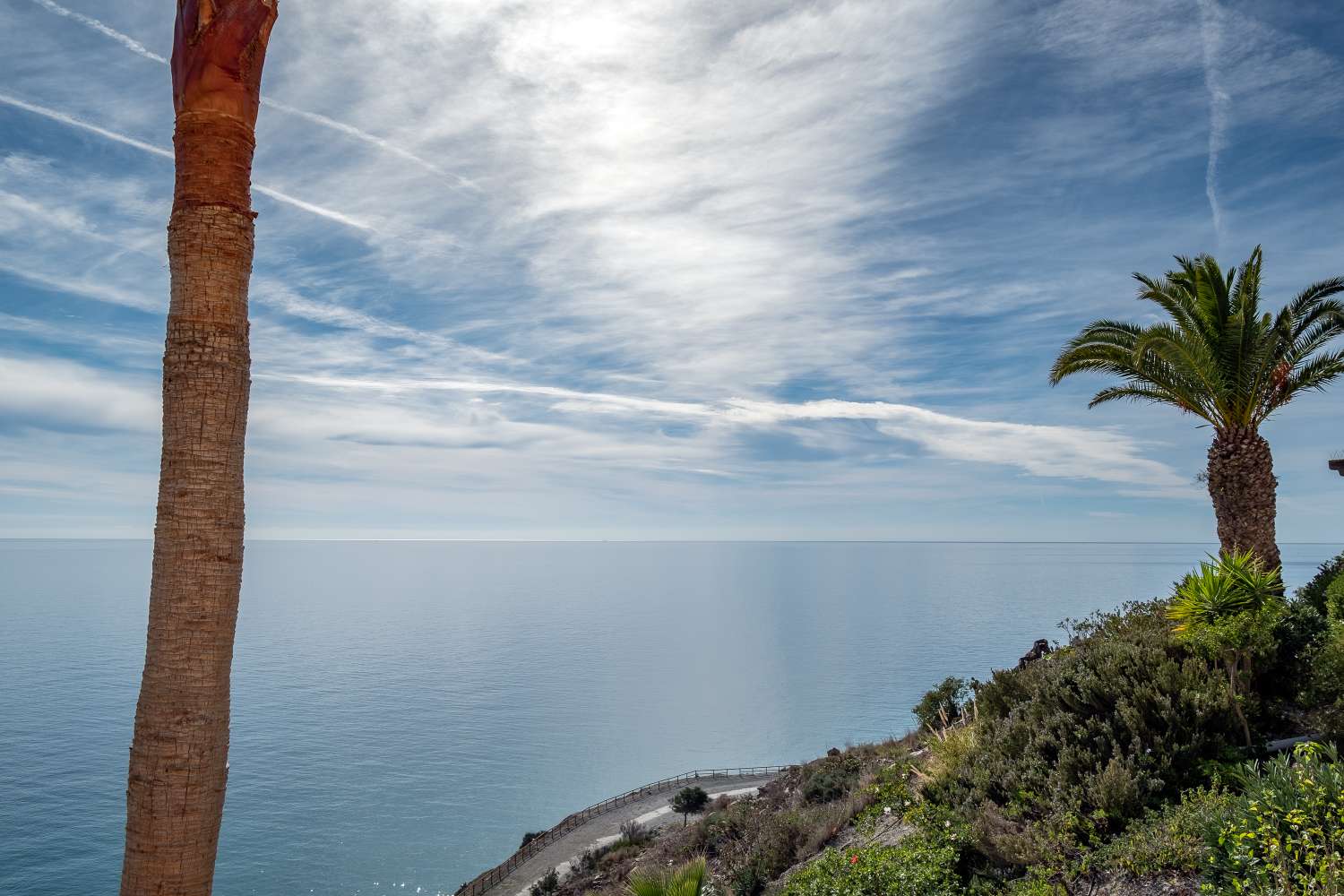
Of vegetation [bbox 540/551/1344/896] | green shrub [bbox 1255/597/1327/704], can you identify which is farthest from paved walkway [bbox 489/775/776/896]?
green shrub [bbox 1255/597/1327/704]

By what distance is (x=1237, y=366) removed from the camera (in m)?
18.2

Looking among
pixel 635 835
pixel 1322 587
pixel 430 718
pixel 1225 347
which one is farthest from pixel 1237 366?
pixel 430 718

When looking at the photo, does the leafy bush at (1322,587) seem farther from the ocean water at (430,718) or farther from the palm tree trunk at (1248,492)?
the ocean water at (430,718)

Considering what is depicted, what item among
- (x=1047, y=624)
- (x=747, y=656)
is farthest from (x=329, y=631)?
(x=1047, y=624)

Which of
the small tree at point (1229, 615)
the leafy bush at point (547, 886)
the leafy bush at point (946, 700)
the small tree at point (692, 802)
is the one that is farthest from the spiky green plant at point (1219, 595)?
the small tree at point (692, 802)

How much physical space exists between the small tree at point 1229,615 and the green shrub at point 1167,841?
334 centimetres

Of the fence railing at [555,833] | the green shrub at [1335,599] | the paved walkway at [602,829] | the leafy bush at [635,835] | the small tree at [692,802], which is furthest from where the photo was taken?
the small tree at [692,802]

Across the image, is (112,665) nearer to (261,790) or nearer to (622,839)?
(261,790)

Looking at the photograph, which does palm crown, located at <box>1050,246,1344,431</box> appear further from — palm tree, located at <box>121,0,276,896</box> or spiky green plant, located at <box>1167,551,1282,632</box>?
palm tree, located at <box>121,0,276,896</box>

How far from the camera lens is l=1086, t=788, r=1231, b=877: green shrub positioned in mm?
6613

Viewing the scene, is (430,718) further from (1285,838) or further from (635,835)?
(1285,838)

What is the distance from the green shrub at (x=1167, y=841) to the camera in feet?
21.7

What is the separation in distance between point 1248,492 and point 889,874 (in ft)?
52.2

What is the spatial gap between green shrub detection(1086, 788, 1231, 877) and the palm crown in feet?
→ 42.2
